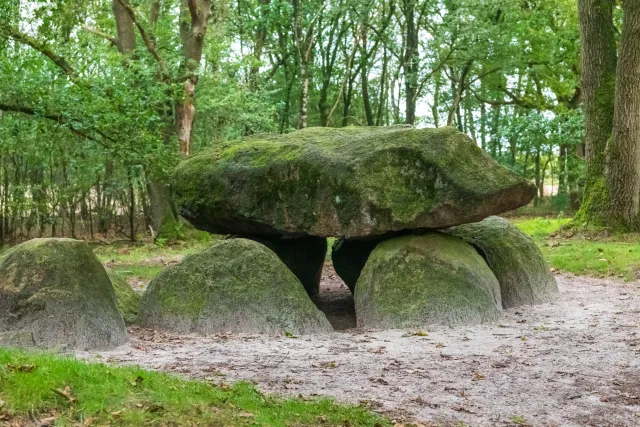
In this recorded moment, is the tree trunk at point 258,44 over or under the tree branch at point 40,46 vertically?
over

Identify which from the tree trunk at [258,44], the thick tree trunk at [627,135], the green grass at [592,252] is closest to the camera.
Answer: the green grass at [592,252]

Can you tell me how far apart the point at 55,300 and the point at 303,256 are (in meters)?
4.98

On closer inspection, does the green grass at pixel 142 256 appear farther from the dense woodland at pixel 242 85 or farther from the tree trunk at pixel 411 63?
the tree trunk at pixel 411 63

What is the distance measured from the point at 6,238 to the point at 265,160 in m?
14.2

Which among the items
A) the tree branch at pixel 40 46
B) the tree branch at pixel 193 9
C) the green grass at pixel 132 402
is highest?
the tree branch at pixel 193 9

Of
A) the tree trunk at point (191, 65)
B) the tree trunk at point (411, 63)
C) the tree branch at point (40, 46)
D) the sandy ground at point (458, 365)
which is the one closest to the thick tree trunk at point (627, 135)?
the sandy ground at point (458, 365)

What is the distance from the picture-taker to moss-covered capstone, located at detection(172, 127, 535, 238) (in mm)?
9242

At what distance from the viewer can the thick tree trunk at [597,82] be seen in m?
16.6

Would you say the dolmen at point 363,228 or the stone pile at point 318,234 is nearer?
the stone pile at point 318,234

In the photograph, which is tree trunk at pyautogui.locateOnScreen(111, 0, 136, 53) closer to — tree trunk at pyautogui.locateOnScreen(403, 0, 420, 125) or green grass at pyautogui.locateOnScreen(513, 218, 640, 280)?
tree trunk at pyautogui.locateOnScreen(403, 0, 420, 125)

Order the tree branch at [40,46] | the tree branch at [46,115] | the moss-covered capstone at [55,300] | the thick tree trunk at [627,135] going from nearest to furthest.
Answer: the moss-covered capstone at [55,300]
the tree branch at [40,46]
the tree branch at [46,115]
the thick tree trunk at [627,135]

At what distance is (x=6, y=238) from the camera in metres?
21.4

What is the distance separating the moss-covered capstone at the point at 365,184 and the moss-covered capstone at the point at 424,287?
0.33 metres

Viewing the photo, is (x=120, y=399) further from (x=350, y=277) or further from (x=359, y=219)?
(x=350, y=277)
